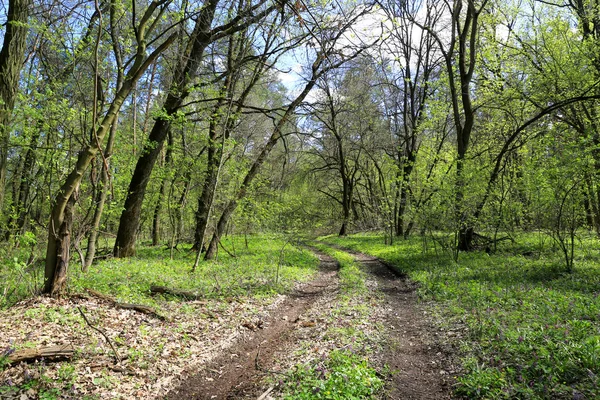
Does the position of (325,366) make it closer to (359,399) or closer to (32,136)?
(359,399)

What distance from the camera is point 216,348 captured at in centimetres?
573

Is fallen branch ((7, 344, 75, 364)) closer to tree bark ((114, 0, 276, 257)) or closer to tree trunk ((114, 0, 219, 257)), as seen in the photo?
tree trunk ((114, 0, 219, 257))

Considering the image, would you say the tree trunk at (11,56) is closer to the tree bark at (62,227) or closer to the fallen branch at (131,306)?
the tree bark at (62,227)

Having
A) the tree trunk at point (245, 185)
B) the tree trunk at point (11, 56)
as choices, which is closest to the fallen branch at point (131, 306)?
the tree trunk at point (11, 56)

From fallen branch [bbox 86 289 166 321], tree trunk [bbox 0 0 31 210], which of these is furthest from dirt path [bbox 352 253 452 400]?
tree trunk [bbox 0 0 31 210]

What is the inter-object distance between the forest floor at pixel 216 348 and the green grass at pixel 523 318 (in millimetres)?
520

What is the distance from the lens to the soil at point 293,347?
14.7 ft

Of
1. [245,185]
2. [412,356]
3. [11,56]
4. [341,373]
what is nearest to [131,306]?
[341,373]

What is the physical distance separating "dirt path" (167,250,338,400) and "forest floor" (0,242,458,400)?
2 centimetres

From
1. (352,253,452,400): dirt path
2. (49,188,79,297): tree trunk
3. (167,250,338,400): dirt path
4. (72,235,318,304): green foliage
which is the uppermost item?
(49,188,79,297): tree trunk

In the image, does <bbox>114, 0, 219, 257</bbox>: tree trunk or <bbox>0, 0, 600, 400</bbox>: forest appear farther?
<bbox>114, 0, 219, 257</bbox>: tree trunk

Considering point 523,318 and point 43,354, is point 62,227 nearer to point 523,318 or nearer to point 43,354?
point 43,354

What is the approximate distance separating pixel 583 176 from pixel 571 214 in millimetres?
1111

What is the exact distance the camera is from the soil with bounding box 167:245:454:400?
4480 millimetres
